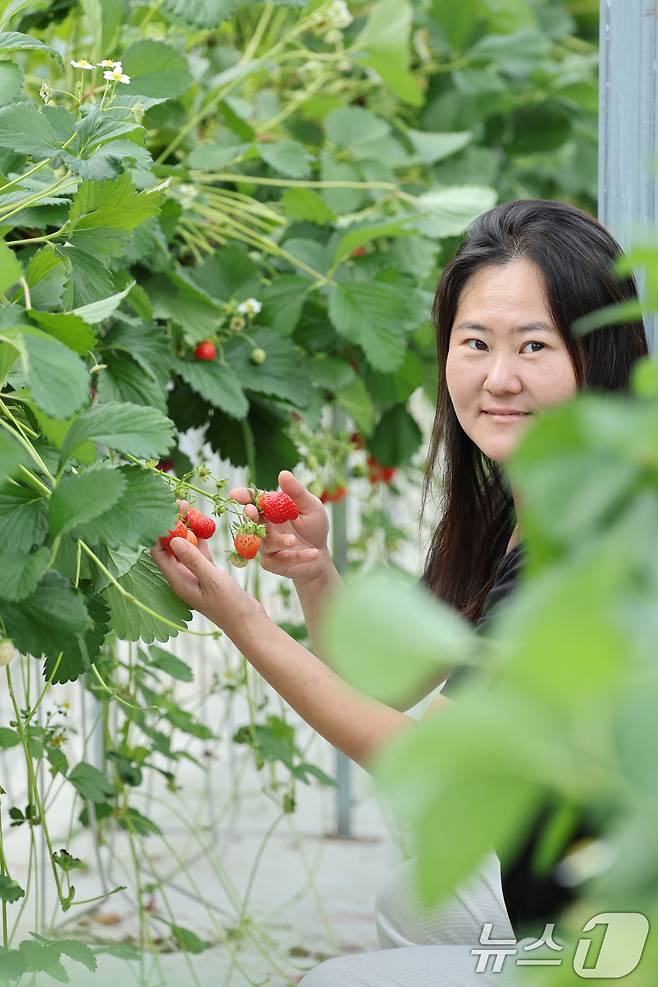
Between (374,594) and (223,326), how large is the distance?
4.00 feet

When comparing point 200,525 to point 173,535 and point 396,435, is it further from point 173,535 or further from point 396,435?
point 396,435

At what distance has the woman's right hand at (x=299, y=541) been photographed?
4.00 feet

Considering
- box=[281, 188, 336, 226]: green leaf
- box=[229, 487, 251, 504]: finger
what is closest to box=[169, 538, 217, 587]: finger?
box=[229, 487, 251, 504]: finger

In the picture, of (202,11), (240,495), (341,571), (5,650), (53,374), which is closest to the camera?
(53,374)

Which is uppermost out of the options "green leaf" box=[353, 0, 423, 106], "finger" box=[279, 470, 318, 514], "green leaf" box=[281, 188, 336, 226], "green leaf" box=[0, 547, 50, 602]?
"green leaf" box=[353, 0, 423, 106]

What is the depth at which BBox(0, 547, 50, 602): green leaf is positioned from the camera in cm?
70

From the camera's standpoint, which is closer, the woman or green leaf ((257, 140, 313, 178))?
the woman

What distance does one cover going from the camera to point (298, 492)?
1228 millimetres

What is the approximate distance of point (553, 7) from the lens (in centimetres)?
259

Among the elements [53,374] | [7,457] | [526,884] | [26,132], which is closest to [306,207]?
[26,132]

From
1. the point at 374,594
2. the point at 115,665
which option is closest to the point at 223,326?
the point at 115,665

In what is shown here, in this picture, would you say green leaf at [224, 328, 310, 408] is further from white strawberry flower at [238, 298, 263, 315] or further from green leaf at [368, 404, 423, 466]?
green leaf at [368, 404, 423, 466]

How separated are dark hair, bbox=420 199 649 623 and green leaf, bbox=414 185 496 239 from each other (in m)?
0.25

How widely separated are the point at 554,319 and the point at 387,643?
0.87 metres
